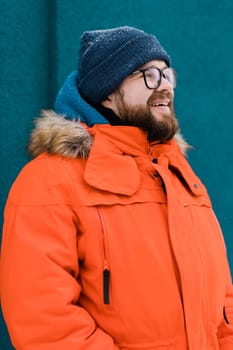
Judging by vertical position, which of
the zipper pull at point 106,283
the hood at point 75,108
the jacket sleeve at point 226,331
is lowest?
the jacket sleeve at point 226,331

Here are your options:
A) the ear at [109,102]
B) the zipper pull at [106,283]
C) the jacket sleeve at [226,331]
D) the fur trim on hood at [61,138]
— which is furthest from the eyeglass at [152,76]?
the jacket sleeve at [226,331]

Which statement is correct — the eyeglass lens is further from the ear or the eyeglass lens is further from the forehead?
the ear

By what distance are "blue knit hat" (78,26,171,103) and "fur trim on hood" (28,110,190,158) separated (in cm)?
18

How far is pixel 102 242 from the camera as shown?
1747 millimetres

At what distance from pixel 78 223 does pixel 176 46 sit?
5.58 feet

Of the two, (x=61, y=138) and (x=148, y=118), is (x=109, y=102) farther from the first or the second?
(x=61, y=138)

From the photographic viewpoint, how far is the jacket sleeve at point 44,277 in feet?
5.40

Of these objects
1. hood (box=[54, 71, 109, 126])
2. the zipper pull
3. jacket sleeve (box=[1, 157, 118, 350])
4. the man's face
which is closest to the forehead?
the man's face

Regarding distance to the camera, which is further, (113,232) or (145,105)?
(145,105)

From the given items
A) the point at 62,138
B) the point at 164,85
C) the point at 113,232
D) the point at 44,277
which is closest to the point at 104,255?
the point at 113,232

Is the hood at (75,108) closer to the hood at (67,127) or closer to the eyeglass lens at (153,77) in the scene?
the hood at (67,127)

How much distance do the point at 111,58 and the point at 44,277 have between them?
881 millimetres

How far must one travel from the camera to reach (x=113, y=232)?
5.78 feet

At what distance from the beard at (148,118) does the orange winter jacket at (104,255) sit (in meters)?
0.07
